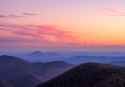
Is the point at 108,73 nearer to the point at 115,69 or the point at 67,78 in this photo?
the point at 115,69

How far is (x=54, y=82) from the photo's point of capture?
12200 cm

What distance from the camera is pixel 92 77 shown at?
105 m

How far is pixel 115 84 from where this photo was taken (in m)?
86.3

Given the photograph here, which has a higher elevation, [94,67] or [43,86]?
[94,67]

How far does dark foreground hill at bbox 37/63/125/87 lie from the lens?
301 ft

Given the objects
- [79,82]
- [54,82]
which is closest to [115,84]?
[79,82]

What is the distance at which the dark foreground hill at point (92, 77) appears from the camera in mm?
91750

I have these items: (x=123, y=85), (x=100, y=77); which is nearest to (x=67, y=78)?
(x=100, y=77)

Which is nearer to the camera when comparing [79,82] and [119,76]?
[119,76]

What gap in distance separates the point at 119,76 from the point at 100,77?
9025 millimetres

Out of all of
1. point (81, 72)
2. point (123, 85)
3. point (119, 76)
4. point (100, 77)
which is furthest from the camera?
point (81, 72)

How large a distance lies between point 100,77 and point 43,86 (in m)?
26.4

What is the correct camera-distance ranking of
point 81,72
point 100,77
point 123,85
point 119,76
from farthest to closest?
point 81,72 → point 100,77 → point 119,76 → point 123,85

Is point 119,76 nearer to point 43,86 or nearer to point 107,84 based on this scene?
point 107,84
